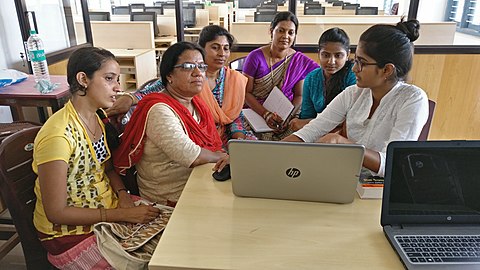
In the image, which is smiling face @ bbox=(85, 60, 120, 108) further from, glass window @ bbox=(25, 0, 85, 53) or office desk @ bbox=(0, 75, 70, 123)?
glass window @ bbox=(25, 0, 85, 53)

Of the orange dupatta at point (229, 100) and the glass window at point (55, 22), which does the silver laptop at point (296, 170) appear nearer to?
the orange dupatta at point (229, 100)

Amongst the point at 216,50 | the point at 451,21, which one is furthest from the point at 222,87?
the point at 451,21

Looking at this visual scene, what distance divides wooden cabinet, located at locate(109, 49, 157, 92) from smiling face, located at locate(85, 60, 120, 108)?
270 centimetres

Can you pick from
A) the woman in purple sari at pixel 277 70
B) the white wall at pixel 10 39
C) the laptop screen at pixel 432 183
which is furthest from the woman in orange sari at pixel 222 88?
the white wall at pixel 10 39

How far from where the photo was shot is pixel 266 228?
0.91 metres

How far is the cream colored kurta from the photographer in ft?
4.12

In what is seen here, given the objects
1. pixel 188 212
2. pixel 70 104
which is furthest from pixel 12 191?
pixel 188 212

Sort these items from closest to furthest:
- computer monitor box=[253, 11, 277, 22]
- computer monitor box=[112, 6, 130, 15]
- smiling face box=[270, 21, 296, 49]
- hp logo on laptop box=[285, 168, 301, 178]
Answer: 1. hp logo on laptop box=[285, 168, 301, 178]
2. smiling face box=[270, 21, 296, 49]
3. computer monitor box=[253, 11, 277, 22]
4. computer monitor box=[112, 6, 130, 15]

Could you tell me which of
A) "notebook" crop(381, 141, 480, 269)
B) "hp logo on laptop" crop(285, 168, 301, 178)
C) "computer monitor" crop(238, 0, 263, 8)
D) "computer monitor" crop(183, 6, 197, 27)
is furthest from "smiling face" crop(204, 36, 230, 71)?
"computer monitor" crop(238, 0, 263, 8)

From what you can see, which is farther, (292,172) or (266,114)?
(266,114)

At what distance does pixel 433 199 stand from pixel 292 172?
1.17 feet

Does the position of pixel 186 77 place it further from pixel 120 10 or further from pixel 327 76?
pixel 120 10

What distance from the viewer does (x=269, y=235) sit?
2.91ft

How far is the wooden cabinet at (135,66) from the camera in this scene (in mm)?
3966
